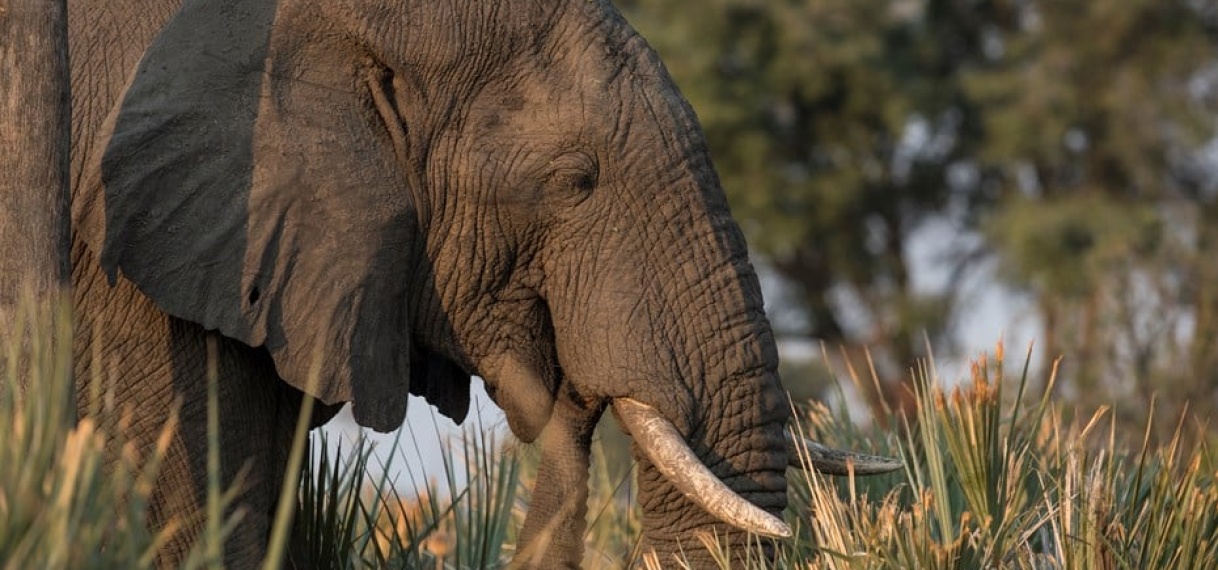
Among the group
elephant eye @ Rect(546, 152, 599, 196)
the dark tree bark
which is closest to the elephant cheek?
elephant eye @ Rect(546, 152, 599, 196)

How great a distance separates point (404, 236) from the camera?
5.14m

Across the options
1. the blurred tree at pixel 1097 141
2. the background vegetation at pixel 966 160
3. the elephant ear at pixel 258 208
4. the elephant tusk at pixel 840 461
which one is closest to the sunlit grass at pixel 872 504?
the elephant tusk at pixel 840 461

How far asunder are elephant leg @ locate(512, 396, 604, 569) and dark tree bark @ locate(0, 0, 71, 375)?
1376 mm

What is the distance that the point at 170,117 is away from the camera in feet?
16.5

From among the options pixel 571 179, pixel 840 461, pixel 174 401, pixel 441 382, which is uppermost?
pixel 571 179

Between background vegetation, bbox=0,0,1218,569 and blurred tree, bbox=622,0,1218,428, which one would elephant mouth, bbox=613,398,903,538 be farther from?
blurred tree, bbox=622,0,1218,428

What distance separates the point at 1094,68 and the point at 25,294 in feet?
63.3

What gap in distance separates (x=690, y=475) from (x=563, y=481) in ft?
1.71

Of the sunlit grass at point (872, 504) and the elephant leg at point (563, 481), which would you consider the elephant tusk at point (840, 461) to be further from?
the elephant leg at point (563, 481)

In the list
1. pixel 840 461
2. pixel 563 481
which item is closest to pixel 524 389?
pixel 563 481

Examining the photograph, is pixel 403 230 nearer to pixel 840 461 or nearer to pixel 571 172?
pixel 571 172

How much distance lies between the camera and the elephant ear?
16.5 ft

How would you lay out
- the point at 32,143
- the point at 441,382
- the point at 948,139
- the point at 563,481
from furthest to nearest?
1. the point at 948,139
2. the point at 441,382
3. the point at 563,481
4. the point at 32,143

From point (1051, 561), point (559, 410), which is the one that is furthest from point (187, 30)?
point (1051, 561)
